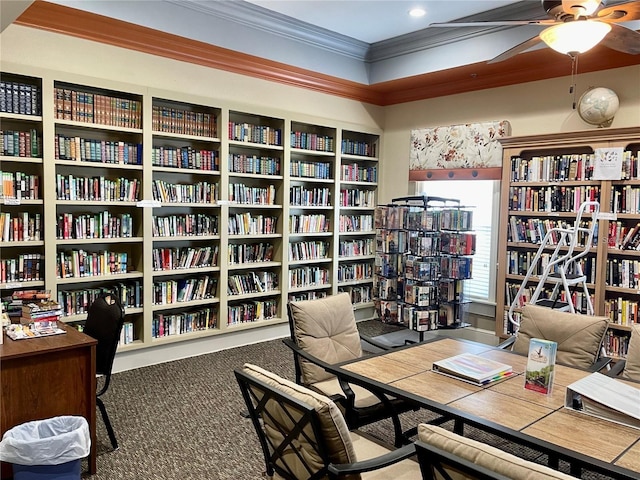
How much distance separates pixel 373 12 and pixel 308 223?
7.77ft

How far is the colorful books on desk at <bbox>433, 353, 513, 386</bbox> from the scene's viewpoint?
2.37 meters

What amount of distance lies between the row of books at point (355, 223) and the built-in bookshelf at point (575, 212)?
191 cm

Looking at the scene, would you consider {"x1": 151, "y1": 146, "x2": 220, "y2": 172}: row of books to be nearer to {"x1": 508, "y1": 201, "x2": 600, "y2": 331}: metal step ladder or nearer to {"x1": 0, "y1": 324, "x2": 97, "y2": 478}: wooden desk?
{"x1": 0, "y1": 324, "x2": 97, "y2": 478}: wooden desk

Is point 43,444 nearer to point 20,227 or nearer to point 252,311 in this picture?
point 20,227

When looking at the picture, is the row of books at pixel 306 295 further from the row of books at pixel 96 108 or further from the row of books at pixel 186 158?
the row of books at pixel 96 108

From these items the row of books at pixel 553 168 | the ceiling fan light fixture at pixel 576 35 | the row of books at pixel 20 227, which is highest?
the ceiling fan light fixture at pixel 576 35

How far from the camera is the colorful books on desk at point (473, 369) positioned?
7.76ft

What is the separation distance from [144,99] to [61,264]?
5.19 ft

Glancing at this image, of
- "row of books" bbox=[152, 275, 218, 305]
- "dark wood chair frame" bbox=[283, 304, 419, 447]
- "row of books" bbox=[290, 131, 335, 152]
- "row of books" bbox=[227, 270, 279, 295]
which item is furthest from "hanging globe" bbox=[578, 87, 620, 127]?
"row of books" bbox=[152, 275, 218, 305]

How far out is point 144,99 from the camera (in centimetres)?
436

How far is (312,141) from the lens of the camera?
5820mm

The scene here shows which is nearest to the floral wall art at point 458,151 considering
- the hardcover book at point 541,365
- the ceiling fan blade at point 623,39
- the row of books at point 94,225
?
the ceiling fan blade at point 623,39

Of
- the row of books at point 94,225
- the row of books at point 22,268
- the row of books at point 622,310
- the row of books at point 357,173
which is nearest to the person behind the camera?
the row of books at point 22,268

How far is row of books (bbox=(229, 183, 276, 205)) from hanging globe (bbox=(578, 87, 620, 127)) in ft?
10.5
